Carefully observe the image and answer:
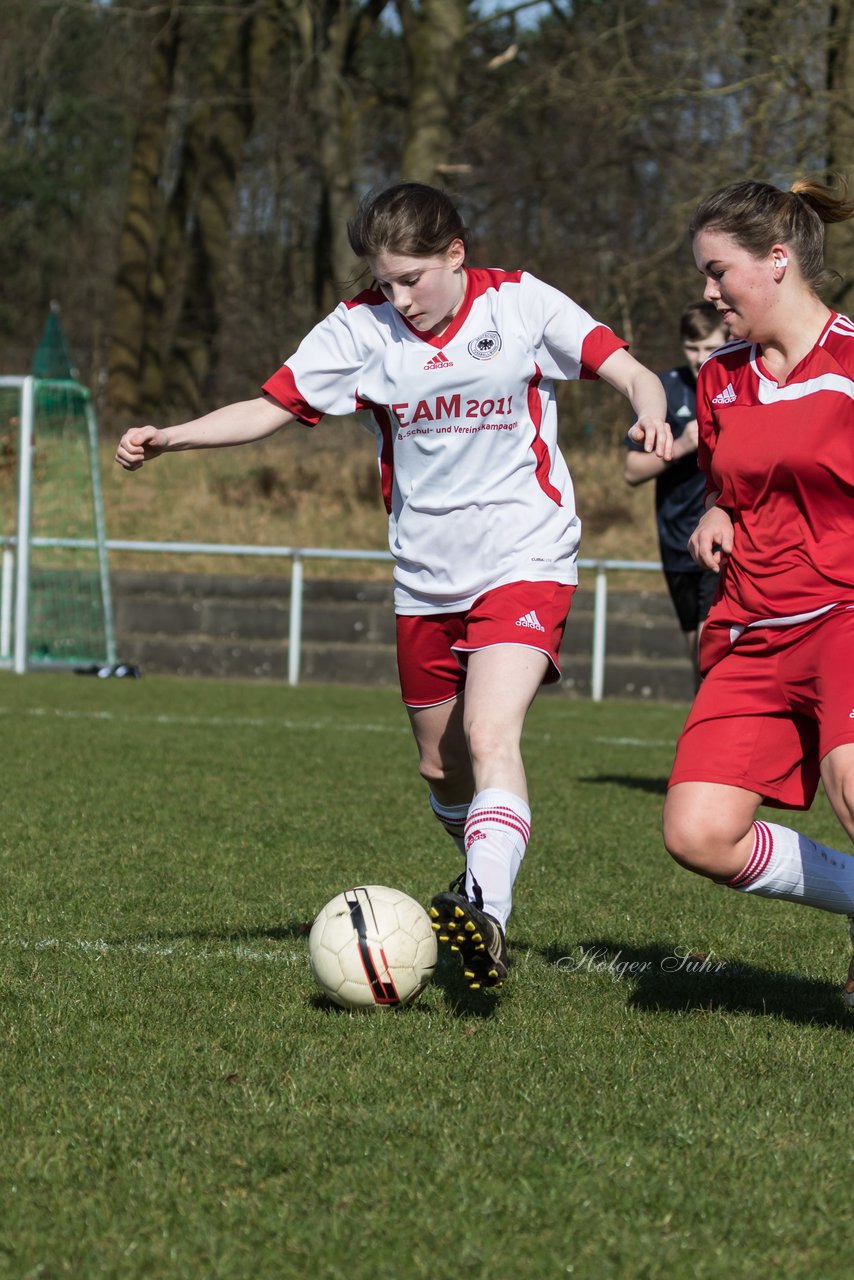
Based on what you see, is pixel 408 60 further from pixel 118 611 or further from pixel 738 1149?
pixel 738 1149

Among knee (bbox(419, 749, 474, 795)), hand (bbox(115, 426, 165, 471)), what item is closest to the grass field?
knee (bbox(419, 749, 474, 795))

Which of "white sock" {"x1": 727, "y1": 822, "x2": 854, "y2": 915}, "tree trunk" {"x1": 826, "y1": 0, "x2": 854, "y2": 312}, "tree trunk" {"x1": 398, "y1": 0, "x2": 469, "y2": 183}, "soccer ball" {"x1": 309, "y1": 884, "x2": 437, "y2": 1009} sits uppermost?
"tree trunk" {"x1": 398, "y1": 0, "x2": 469, "y2": 183}

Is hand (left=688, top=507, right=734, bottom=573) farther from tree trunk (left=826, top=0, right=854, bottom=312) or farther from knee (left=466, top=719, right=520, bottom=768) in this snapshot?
tree trunk (left=826, top=0, right=854, bottom=312)

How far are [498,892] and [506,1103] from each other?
2.25 ft

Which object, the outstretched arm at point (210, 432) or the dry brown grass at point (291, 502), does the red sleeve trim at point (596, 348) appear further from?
the dry brown grass at point (291, 502)

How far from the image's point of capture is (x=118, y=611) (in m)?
18.3

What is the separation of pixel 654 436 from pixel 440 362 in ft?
2.17

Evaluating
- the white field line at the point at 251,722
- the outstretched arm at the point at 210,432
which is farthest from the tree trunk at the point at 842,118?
the outstretched arm at the point at 210,432

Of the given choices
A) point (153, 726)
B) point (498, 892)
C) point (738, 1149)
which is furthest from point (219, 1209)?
point (153, 726)

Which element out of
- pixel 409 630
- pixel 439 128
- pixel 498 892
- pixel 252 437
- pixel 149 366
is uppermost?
pixel 439 128

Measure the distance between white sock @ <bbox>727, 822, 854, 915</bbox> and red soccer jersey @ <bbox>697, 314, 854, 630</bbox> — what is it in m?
0.55

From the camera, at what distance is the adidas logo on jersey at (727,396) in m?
3.85

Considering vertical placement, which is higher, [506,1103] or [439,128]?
[439,128]

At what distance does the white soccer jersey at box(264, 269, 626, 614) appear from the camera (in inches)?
166
